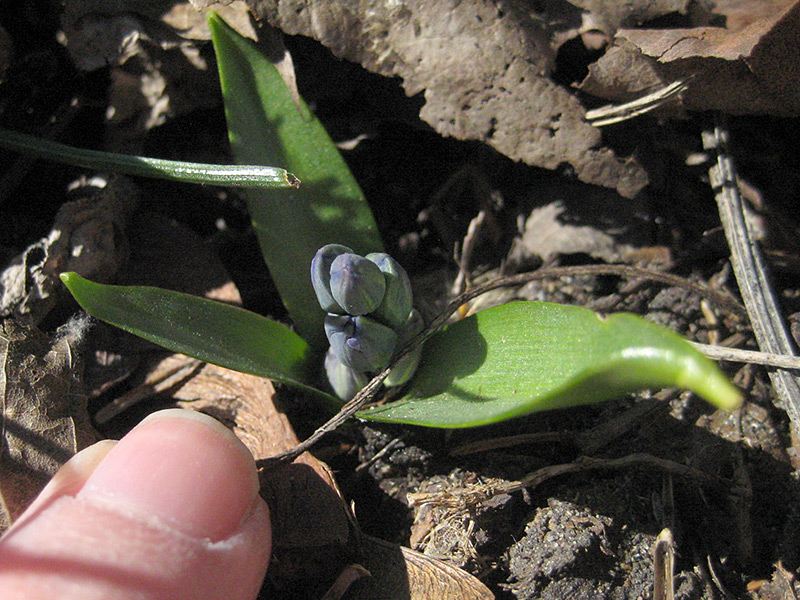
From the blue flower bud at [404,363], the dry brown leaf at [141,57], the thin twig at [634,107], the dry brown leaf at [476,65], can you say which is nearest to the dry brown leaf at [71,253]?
the dry brown leaf at [141,57]

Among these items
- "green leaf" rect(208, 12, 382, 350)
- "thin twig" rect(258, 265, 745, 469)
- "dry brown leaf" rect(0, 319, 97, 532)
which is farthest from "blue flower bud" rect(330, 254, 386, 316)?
"dry brown leaf" rect(0, 319, 97, 532)

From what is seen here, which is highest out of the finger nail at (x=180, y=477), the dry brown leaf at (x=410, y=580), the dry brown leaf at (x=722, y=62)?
the dry brown leaf at (x=722, y=62)

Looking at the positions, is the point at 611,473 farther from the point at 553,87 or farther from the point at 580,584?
the point at 553,87

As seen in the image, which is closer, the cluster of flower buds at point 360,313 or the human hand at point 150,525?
the human hand at point 150,525

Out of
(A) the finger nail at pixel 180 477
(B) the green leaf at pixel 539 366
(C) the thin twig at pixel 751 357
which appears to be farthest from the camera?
(C) the thin twig at pixel 751 357

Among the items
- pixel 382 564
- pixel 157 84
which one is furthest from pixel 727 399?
pixel 157 84

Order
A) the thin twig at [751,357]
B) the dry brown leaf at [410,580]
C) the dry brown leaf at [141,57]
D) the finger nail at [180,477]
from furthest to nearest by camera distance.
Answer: the dry brown leaf at [141,57] < the thin twig at [751,357] < the dry brown leaf at [410,580] < the finger nail at [180,477]

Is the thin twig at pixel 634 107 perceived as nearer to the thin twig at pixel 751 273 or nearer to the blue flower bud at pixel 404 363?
the thin twig at pixel 751 273
